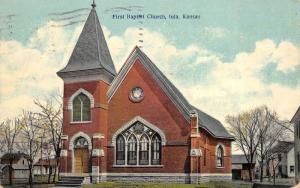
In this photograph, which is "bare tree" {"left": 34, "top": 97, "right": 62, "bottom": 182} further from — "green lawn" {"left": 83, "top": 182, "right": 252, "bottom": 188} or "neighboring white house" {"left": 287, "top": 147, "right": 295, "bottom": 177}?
"neighboring white house" {"left": 287, "top": 147, "right": 295, "bottom": 177}

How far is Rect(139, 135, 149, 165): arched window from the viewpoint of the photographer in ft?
27.3

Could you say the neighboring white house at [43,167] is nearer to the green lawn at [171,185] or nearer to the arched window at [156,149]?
the green lawn at [171,185]

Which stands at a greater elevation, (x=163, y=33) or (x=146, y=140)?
(x=163, y=33)

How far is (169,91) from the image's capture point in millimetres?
8047

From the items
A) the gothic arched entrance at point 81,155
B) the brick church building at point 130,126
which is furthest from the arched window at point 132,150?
the gothic arched entrance at point 81,155

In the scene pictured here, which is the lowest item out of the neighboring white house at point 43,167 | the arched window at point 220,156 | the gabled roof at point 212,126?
the neighboring white house at point 43,167

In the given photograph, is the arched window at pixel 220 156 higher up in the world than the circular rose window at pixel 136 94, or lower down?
lower down

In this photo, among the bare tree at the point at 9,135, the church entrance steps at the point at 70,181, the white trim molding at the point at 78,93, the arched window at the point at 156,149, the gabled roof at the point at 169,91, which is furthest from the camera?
the white trim molding at the point at 78,93

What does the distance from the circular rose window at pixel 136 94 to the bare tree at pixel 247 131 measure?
1.64m

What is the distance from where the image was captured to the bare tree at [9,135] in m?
7.80

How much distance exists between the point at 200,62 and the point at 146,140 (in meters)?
1.88

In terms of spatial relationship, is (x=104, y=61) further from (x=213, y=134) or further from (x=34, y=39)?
(x=213, y=134)

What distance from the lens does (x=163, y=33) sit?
7164mm

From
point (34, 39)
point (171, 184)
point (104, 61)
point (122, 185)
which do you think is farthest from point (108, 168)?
point (34, 39)
